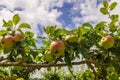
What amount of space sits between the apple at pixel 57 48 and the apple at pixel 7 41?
12.6 inches

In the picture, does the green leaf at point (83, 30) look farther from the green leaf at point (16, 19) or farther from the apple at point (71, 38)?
the green leaf at point (16, 19)

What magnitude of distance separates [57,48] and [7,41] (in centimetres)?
40

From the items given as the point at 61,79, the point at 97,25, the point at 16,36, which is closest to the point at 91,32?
the point at 97,25

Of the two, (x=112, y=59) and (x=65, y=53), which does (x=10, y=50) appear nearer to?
(x=65, y=53)

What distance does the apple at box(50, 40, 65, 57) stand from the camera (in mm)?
2371

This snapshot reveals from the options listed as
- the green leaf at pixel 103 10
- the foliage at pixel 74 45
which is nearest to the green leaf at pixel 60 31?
the foliage at pixel 74 45

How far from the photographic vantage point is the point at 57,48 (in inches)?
92.5

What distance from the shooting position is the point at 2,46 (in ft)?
8.51

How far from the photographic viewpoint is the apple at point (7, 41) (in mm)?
2487

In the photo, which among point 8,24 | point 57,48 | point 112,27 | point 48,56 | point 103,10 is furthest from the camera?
point 103,10

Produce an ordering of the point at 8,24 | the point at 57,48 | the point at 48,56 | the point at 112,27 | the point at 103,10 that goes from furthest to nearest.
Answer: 1. the point at 103,10
2. the point at 112,27
3. the point at 8,24
4. the point at 48,56
5. the point at 57,48

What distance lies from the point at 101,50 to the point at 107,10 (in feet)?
1.75

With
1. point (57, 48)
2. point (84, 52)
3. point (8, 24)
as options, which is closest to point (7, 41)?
point (8, 24)

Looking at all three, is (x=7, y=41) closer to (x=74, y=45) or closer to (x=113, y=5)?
(x=74, y=45)
